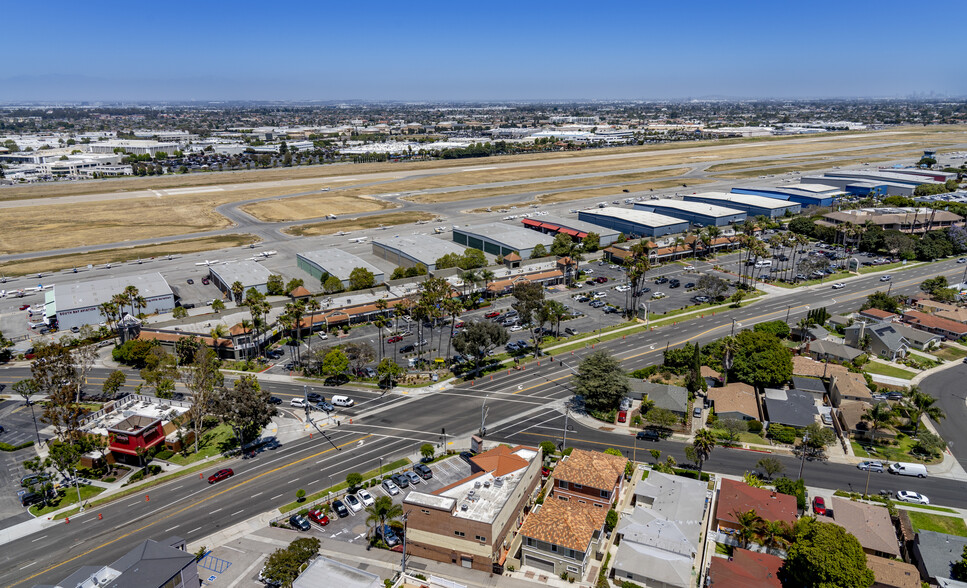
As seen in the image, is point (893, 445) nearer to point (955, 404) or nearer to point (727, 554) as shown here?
point (955, 404)

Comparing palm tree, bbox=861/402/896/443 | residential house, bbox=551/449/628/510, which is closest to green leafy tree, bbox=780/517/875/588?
residential house, bbox=551/449/628/510

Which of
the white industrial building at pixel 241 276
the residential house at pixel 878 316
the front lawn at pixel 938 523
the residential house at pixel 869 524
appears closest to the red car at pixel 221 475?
the white industrial building at pixel 241 276

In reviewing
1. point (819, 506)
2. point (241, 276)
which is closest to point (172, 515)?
point (819, 506)

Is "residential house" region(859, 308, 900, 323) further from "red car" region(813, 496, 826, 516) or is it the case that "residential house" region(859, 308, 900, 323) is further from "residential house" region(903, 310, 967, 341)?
"red car" region(813, 496, 826, 516)

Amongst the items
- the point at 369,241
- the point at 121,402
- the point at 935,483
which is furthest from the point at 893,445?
the point at 369,241

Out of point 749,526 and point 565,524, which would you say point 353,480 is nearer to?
point 565,524

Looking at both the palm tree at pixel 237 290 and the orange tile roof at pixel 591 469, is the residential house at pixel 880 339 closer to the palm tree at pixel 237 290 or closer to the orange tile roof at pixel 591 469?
the orange tile roof at pixel 591 469
